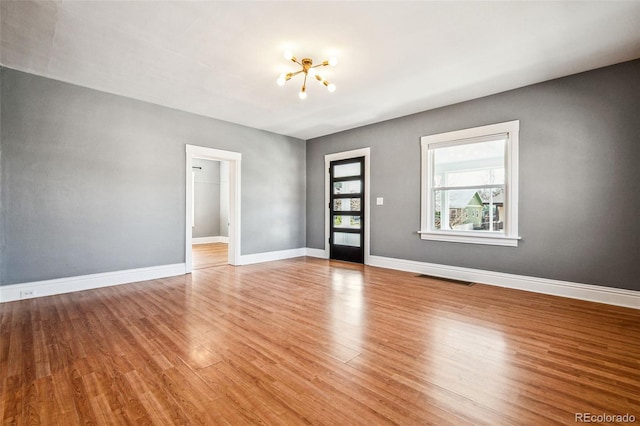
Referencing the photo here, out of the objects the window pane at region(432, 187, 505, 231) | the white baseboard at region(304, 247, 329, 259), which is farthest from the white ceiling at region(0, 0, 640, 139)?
the white baseboard at region(304, 247, 329, 259)

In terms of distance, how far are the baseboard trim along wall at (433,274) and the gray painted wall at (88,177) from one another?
0.37 feet

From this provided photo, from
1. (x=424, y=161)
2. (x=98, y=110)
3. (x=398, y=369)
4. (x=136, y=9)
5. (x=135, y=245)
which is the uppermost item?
(x=136, y=9)

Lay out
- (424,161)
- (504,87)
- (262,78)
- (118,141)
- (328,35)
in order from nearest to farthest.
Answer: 1. (328,35)
2. (262,78)
3. (504,87)
4. (118,141)
5. (424,161)

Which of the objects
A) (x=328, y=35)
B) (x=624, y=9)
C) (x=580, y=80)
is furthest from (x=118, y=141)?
(x=580, y=80)

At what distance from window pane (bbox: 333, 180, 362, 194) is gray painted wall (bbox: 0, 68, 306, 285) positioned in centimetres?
244

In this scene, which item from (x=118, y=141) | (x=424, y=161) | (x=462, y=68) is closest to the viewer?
(x=462, y=68)

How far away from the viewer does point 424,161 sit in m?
5.16

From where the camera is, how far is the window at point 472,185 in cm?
424

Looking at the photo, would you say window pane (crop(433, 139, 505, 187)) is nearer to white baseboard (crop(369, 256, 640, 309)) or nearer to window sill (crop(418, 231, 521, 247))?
window sill (crop(418, 231, 521, 247))

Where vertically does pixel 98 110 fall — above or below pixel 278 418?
above

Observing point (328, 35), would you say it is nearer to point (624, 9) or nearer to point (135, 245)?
point (624, 9)

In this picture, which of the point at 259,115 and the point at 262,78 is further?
the point at 259,115

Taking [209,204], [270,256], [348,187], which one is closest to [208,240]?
[209,204]

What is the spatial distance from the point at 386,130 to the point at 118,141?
4773mm
